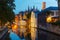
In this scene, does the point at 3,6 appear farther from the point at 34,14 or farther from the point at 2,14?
the point at 34,14

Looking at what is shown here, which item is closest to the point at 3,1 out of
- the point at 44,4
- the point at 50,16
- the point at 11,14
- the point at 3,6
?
the point at 3,6

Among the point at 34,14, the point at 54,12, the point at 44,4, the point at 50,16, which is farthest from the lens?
the point at 44,4

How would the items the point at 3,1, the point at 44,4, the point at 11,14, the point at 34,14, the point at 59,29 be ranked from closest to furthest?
the point at 59,29 < the point at 3,1 < the point at 11,14 < the point at 34,14 < the point at 44,4

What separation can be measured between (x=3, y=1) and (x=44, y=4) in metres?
43.1

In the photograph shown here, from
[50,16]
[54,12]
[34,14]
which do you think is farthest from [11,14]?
[34,14]

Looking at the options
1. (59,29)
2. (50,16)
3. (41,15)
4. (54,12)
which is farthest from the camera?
(41,15)

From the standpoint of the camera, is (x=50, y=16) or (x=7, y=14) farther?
(x=50, y=16)

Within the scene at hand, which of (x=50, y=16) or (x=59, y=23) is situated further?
(x=50, y=16)

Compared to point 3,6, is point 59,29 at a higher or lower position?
lower

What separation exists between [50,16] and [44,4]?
24898mm

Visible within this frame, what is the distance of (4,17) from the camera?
35.3 meters

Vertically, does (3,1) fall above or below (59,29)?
above

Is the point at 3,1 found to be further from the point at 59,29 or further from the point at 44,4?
the point at 44,4

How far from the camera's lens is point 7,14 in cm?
3475
